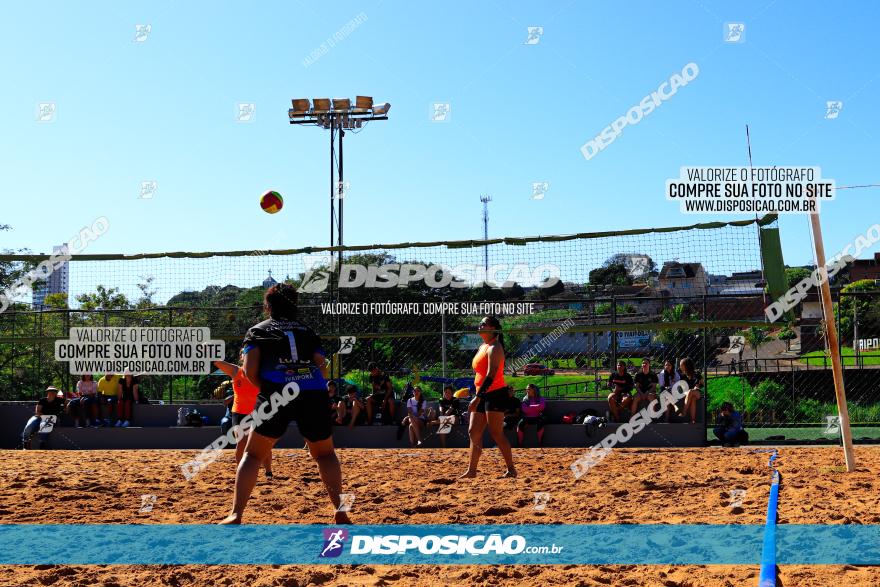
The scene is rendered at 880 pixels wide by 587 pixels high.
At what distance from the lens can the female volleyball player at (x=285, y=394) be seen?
5.00m

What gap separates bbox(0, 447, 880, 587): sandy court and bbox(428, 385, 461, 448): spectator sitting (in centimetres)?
270

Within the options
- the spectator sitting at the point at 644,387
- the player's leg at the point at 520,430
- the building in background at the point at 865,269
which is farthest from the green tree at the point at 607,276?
the building in background at the point at 865,269

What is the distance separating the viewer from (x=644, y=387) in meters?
12.0

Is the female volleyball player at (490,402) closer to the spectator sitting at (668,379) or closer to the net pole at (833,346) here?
the net pole at (833,346)

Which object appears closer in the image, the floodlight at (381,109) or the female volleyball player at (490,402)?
the female volleyball player at (490,402)

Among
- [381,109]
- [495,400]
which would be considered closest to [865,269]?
[381,109]

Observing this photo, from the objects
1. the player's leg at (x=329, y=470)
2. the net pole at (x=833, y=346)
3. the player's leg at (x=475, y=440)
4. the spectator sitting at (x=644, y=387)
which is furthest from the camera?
the spectator sitting at (x=644, y=387)

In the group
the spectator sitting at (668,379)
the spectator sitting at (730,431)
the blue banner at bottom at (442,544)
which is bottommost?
the blue banner at bottom at (442,544)

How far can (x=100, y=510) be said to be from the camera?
598 cm

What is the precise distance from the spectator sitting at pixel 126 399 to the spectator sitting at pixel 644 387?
8.27m

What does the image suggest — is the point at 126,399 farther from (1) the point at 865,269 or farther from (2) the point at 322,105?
(1) the point at 865,269

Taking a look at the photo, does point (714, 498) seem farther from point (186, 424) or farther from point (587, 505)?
Answer: point (186, 424)

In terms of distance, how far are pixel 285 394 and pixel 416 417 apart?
7394 mm

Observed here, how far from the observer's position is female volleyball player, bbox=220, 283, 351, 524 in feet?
16.4
